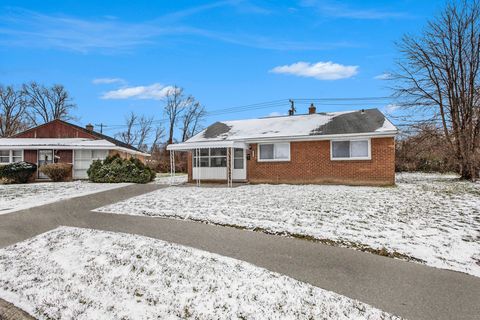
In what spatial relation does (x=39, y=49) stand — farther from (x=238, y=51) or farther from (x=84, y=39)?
(x=238, y=51)

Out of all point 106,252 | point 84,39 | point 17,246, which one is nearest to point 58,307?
point 106,252

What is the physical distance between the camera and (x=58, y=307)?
13.0 ft

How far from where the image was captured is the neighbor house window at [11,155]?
23.0 metres

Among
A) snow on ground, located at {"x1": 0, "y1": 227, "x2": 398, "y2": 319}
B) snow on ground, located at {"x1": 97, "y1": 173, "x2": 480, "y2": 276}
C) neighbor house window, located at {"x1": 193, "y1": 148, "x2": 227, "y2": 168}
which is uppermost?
neighbor house window, located at {"x1": 193, "y1": 148, "x2": 227, "y2": 168}

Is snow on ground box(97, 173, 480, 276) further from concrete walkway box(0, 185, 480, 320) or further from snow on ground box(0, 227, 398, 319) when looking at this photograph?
snow on ground box(0, 227, 398, 319)

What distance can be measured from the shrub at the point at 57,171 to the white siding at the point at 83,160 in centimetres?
117

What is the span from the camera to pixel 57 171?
20547 millimetres

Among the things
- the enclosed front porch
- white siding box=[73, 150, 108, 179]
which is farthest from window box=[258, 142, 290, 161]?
white siding box=[73, 150, 108, 179]

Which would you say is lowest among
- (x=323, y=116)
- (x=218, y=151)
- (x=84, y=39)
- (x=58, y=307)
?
(x=58, y=307)

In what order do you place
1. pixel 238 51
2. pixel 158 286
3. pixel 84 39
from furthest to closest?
pixel 238 51 < pixel 84 39 < pixel 158 286

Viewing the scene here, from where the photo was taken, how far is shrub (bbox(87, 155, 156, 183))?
62.7ft

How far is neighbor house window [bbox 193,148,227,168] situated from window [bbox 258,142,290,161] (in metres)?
2.16

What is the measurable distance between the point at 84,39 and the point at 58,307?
1366 centimetres

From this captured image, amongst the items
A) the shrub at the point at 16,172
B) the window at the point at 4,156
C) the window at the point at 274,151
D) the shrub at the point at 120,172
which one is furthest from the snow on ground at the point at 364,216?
the window at the point at 4,156
